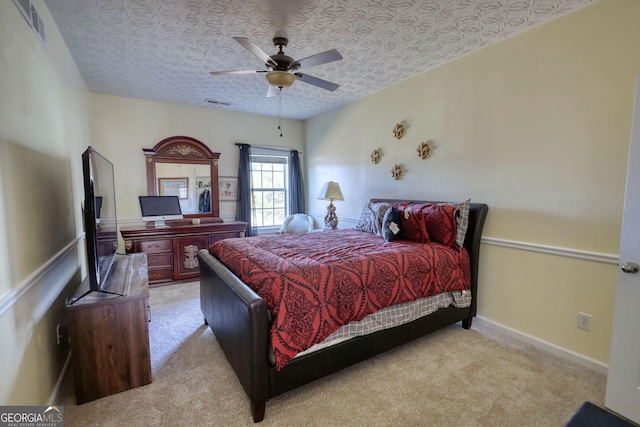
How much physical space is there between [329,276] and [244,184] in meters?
3.61

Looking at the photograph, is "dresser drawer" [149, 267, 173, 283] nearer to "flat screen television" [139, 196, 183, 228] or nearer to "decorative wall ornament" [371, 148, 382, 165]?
"flat screen television" [139, 196, 183, 228]

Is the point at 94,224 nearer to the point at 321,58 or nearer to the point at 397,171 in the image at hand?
the point at 321,58

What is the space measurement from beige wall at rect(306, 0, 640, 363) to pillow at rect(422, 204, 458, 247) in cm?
40

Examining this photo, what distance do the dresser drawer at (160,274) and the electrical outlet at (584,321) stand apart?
4618 mm

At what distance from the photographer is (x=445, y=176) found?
322 centimetres

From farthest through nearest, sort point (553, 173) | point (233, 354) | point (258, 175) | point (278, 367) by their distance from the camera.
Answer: point (258, 175)
point (553, 173)
point (233, 354)
point (278, 367)

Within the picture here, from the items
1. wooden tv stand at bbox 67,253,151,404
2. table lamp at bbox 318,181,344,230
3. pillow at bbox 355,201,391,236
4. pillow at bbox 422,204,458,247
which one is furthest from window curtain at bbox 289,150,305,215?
wooden tv stand at bbox 67,253,151,404

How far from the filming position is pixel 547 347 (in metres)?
2.43

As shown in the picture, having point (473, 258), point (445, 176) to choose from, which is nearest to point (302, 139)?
point (445, 176)

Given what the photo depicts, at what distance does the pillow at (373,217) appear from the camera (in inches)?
131

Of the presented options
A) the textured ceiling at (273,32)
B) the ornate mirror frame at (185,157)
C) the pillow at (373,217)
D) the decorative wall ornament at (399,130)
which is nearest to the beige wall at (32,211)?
the textured ceiling at (273,32)

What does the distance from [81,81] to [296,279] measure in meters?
3.69

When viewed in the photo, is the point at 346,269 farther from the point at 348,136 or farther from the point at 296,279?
the point at 348,136

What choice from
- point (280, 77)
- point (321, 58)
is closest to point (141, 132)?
point (280, 77)
